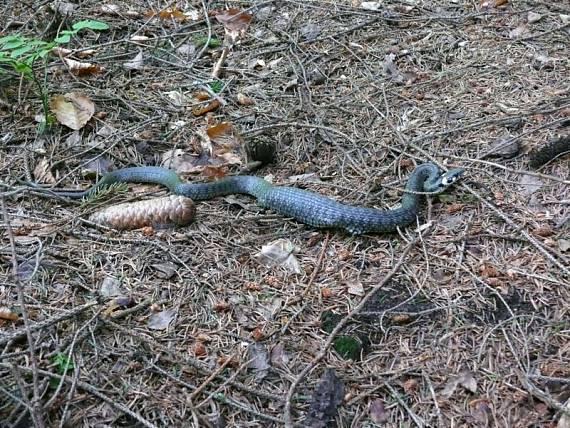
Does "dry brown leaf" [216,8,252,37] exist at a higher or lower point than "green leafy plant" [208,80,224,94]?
higher

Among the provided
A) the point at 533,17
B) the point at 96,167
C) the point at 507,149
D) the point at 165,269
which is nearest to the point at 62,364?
the point at 165,269

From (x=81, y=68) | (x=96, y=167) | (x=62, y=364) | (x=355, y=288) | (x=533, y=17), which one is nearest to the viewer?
(x=62, y=364)

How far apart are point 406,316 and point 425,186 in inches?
52.5

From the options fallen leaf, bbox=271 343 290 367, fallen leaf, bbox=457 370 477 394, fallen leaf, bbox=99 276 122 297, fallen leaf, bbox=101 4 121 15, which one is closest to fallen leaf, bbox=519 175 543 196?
fallen leaf, bbox=457 370 477 394

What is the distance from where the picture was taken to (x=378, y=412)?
303 centimetres

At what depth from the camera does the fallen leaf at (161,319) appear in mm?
3436

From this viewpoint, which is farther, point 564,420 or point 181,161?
point 181,161

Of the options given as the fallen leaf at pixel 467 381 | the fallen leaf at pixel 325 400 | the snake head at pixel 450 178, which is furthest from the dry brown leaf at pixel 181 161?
the fallen leaf at pixel 467 381

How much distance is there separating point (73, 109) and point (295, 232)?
247 cm

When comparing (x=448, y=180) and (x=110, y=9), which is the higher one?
(x=110, y=9)

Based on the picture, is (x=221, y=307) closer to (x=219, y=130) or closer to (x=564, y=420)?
(x=564, y=420)

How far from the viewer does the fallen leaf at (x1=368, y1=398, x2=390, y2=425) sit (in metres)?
2.99

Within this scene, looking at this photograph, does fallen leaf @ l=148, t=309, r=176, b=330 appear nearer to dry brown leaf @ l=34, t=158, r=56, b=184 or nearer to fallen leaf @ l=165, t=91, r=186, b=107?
dry brown leaf @ l=34, t=158, r=56, b=184

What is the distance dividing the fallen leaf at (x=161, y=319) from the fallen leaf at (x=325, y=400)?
38.5 inches
